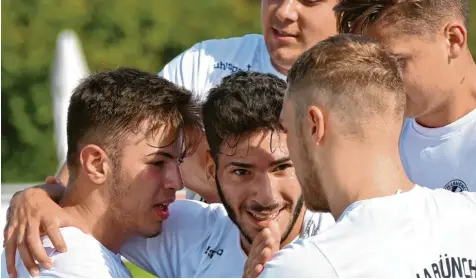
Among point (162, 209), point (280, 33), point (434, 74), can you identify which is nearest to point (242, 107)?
point (162, 209)

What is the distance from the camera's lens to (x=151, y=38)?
13.8m

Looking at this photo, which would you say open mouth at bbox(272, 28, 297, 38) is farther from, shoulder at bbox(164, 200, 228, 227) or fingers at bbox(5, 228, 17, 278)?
fingers at bbox(5, 228, 17, 278)

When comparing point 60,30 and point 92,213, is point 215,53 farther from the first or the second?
point 60,30

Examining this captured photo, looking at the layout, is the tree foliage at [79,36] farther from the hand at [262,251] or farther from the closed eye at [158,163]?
the hand at [262,251]

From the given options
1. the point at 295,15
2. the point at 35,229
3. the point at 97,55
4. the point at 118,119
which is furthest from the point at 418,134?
the point at 97,55

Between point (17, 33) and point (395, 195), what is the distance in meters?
10.8

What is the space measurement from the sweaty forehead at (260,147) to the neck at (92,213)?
52 cm

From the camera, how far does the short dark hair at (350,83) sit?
3119mm

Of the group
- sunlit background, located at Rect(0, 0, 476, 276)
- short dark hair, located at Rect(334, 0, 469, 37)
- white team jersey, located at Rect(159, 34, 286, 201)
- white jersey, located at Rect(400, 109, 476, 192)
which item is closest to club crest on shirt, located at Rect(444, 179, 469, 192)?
white jersey, located at Rect(400, 109, 476, 192)

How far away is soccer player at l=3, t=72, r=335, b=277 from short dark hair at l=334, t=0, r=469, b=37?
1.51ft

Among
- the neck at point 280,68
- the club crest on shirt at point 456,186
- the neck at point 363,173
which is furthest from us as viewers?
the neck at point 280,68

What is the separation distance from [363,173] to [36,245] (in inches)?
51.0

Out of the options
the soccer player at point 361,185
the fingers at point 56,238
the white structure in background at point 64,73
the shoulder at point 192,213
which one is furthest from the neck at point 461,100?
the white structure in background at point 64,73

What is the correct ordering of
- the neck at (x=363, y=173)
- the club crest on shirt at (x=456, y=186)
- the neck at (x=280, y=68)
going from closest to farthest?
the neck at (x=363, y=173) < the club crest on shirt at (x=456, y=186) < the neck at (x=280, y=68)
